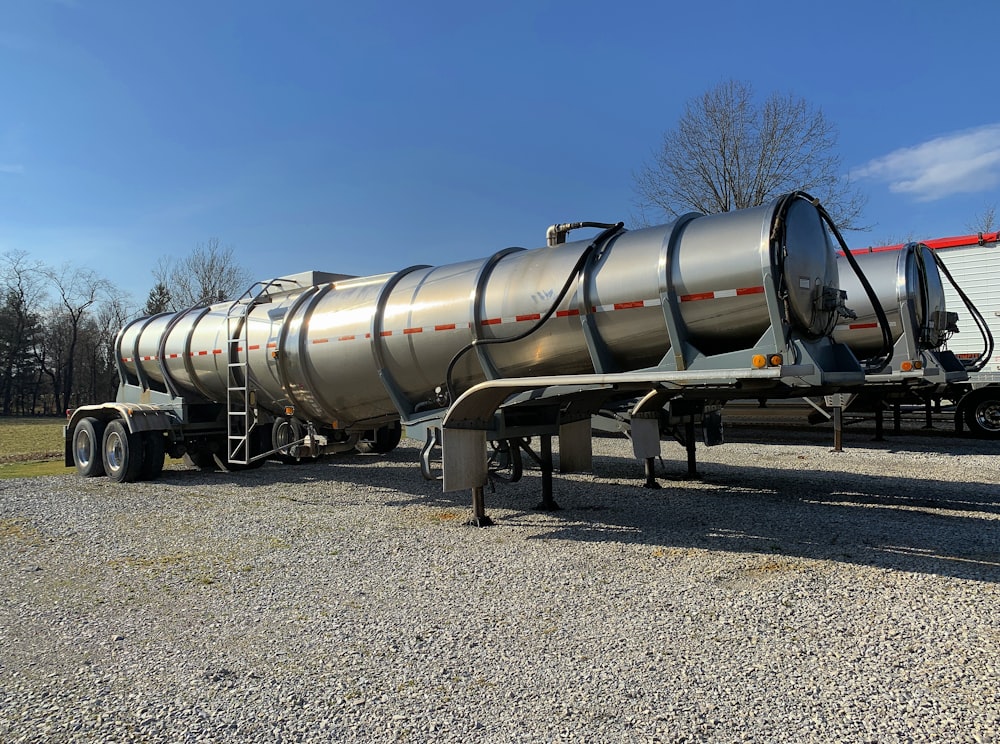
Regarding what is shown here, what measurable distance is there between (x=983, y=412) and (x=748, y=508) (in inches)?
365

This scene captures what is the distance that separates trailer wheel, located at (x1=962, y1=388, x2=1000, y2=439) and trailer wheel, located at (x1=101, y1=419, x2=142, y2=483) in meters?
15.1

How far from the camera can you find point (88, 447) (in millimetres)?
11797

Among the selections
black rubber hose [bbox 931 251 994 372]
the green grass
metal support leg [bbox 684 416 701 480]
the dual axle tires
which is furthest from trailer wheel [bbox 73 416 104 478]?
black rubber hose [bbox 931 251 994 372]

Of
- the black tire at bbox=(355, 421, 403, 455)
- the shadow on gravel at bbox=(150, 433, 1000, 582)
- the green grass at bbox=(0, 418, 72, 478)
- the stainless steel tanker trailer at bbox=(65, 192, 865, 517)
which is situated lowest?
the shadow on gravel at bbox=(150, 433, 1000, 582)

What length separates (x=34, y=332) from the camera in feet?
187

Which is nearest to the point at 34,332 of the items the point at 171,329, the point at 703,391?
the point at 171,329

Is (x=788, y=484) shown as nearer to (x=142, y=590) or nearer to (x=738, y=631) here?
(x=738, y=631)

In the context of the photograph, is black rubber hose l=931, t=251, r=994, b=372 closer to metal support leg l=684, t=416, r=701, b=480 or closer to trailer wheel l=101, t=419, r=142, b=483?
metal support leg l=684, t=416, r=701, b=480

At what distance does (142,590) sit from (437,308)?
3.79 metres

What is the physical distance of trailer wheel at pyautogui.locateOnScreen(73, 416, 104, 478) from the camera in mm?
11609

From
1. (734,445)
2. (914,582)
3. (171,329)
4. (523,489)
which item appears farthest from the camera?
(734,445)

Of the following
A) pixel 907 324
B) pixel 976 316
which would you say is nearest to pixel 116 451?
pixel 907 324

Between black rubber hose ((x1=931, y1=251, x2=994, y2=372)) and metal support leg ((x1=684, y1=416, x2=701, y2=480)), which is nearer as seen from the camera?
black rubber hose ((x1=931, y1=251, x2=994, y2=372))

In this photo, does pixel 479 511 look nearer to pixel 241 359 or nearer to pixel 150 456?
pixel 241 359
